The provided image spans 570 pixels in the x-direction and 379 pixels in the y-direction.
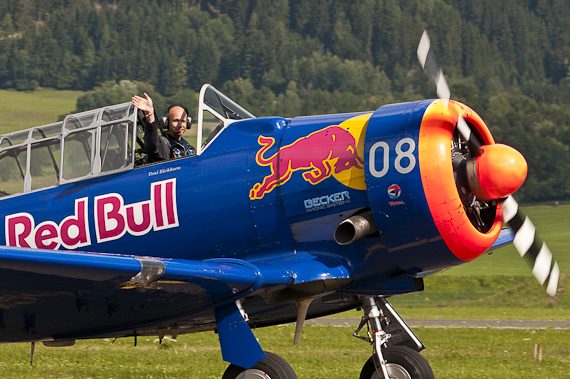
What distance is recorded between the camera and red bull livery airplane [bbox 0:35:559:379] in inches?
278

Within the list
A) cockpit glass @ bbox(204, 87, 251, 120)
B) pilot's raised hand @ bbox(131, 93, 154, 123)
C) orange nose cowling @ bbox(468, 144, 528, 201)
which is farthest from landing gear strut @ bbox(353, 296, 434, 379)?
pilot's raised hand @ bbox(131, 93, 154, 123)

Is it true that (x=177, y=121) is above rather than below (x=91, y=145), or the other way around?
above

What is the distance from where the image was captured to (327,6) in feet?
533

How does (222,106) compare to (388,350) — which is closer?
(388,350)

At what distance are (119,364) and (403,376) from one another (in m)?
5.55

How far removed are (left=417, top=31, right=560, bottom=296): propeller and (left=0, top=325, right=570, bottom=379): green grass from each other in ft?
10.0

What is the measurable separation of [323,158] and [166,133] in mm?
2058

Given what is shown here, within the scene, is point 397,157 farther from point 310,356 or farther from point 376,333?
point 310,356

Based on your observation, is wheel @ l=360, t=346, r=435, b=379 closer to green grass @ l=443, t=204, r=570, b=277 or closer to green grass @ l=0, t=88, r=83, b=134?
green grass @ l=443, t=204, r=570, b=277

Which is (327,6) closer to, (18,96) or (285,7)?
(285,7)

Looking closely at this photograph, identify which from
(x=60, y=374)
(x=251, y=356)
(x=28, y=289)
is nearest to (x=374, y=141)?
(x=251, y=356)

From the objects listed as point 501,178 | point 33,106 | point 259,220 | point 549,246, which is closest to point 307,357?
point 259,220

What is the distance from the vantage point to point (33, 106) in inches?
4168

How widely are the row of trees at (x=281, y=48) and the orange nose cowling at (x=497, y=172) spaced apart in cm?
10022
